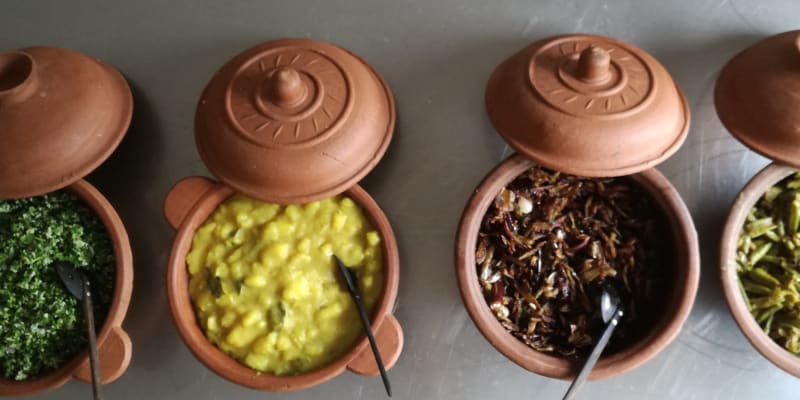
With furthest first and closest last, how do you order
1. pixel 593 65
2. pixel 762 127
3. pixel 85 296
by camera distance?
pixel 85 296
pixel 762 127
pixel 593 65

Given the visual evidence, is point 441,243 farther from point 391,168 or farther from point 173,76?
point 173,76

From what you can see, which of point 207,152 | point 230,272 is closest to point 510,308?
point 230,272

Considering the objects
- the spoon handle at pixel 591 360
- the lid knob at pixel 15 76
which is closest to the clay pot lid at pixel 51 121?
the lid knob at pixel 15 76

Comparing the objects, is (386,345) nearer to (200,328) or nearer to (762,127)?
(200,328)

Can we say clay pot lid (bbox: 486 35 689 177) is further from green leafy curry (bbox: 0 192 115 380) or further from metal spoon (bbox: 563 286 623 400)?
green leafy curry (bbox: 0 192 115 380)

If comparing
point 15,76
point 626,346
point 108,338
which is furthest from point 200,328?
point 626,346

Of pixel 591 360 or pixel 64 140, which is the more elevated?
pixel 64 140

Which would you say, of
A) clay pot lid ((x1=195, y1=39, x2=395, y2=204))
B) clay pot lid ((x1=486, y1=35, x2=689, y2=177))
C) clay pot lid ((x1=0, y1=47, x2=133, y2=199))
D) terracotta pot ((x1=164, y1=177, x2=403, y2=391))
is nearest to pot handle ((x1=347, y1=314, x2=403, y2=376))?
terracotta pot ((x1=164, y1=177, x2=403, y2=391))
